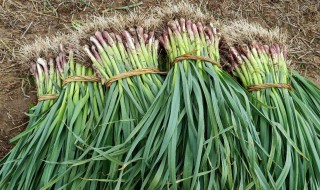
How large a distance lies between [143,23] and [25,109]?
773mm

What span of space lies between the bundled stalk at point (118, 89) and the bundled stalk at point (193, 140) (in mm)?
58

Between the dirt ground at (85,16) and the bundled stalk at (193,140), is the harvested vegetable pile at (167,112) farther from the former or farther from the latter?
the dirt ground at (85,16)

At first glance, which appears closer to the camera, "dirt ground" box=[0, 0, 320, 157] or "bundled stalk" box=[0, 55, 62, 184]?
"bundled stalk" box=[0, 55, 62, 184]

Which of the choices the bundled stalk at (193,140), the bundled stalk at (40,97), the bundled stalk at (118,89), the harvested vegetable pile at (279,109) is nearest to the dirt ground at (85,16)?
the bundled stalk at (40,97)

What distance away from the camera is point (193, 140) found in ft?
5.84

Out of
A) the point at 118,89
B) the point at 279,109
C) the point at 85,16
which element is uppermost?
the point at 85,16

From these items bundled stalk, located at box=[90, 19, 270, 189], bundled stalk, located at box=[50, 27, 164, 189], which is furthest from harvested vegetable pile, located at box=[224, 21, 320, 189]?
bundled stalk, located at box=[50, 27, 164, 189]

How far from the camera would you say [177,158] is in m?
1.80

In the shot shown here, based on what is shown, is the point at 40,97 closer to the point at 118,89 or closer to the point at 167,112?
the point at 118,89

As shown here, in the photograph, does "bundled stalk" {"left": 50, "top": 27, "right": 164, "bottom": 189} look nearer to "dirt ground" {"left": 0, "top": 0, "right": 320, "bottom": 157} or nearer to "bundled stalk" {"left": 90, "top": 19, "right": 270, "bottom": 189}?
"bundled stalk" {"left": 90, "top": 19, "right": 270, "bottom": 189}

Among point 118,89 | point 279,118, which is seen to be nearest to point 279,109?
point 279,118

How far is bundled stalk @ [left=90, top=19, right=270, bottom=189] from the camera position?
1720mm

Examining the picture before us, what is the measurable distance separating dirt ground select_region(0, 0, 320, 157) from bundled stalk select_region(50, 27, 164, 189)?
60cm

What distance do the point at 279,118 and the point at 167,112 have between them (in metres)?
0.50
